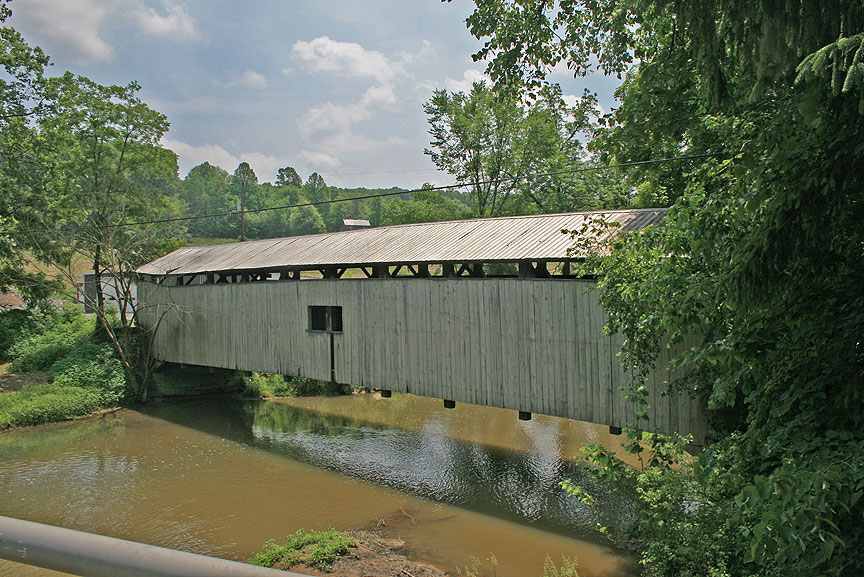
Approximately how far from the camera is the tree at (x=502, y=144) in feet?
82.4

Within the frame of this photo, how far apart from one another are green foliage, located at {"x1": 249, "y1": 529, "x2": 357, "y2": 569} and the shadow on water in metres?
2.22

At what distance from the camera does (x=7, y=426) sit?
1445 cm

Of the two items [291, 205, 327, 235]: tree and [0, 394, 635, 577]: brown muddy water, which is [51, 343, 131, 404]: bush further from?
[291, 205, 327, 235]: tree

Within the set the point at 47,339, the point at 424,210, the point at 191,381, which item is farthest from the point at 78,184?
the point at 424,210

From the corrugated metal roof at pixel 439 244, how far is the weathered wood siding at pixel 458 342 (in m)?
0.45

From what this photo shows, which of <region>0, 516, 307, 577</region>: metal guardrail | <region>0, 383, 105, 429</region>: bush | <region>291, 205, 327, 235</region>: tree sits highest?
<region>291, 205, 327, 235</region>: tree

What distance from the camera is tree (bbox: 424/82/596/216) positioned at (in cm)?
2511

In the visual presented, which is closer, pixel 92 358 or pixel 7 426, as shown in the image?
pixel 7 426

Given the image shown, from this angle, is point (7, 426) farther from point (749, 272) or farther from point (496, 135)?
point (496, 135)

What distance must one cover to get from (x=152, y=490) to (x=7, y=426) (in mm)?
6124

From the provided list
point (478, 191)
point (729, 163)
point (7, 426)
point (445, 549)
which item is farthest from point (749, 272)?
point (478, 191)

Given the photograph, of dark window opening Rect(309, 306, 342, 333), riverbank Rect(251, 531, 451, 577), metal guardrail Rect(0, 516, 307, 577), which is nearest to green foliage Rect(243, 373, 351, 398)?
dark window opening Rect(309, 306, 342, 333)

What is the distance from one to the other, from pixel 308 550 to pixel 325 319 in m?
5.13

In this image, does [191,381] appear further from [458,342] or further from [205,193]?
[205,193]
